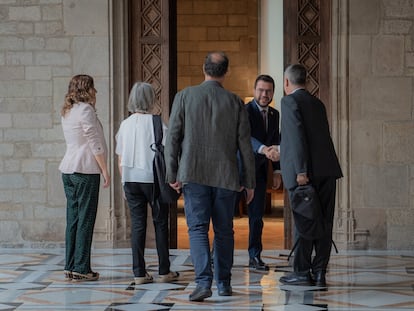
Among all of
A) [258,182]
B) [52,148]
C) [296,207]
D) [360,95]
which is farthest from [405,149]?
[52,148]

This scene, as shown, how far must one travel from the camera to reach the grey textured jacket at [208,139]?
5.99 metres

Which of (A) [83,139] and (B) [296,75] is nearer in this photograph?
(B) [296,75]

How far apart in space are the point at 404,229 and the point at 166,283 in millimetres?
2616

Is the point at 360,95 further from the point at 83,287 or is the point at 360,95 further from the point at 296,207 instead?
the point at 83,287

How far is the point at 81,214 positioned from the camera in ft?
22.3

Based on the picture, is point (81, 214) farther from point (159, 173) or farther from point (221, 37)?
point (221, 37)

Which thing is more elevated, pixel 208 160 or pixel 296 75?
pixel 296 75

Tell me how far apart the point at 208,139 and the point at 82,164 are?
1113 millimetres

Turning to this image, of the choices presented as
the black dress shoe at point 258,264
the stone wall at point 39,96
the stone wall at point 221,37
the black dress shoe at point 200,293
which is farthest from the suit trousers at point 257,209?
the stone wall at point 221,37

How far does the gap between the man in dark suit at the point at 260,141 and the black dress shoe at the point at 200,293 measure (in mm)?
1398

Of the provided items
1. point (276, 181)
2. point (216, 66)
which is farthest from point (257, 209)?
point (216, 66)

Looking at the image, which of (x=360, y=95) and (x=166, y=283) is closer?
(x=166, y=283)

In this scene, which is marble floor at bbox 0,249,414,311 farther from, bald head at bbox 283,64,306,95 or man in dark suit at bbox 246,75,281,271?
bald head at bbox 283,64,306,95

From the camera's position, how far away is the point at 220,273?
617 centimetres
